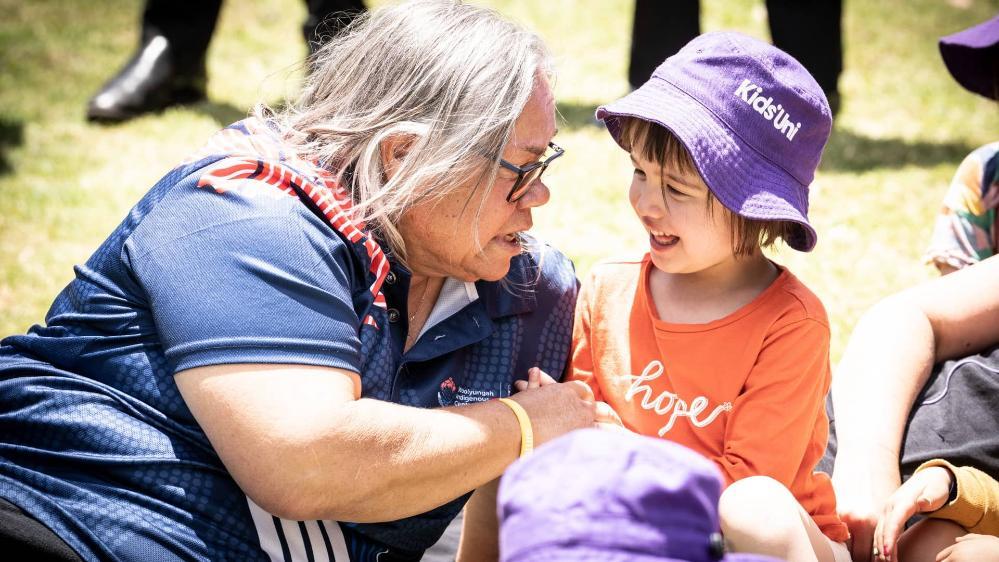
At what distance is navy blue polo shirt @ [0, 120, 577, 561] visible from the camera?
5.79 ft

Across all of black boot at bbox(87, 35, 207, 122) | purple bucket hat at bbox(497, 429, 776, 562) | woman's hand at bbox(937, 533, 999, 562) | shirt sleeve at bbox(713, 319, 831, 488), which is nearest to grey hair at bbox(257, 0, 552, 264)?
shirt sleeve at bbox(713, 319, 831, 488)

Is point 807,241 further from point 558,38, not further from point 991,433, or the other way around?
point 558,38

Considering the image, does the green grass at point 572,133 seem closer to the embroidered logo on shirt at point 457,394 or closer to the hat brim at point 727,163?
the hat brim at point 727,163

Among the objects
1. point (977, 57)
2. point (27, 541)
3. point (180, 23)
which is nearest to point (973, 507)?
point (977, 57)

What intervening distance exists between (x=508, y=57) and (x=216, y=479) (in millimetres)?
1085

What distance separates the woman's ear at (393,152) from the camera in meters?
2.06

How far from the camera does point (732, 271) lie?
246 cm

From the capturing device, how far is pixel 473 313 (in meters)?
2.32

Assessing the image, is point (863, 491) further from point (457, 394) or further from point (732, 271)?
point (457, 394)

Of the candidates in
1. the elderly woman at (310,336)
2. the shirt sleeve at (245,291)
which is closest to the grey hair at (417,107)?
the elderly woman at (310,336)

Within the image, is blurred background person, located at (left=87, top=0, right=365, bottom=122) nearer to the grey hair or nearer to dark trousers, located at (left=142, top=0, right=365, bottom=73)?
dark trousers, located at (left=142, top=0, right=365, bottom=73)

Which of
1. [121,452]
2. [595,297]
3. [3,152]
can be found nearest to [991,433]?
[595,297]

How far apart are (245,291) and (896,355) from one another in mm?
Result: 1724

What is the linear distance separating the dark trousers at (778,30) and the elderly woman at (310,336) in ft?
14.9
